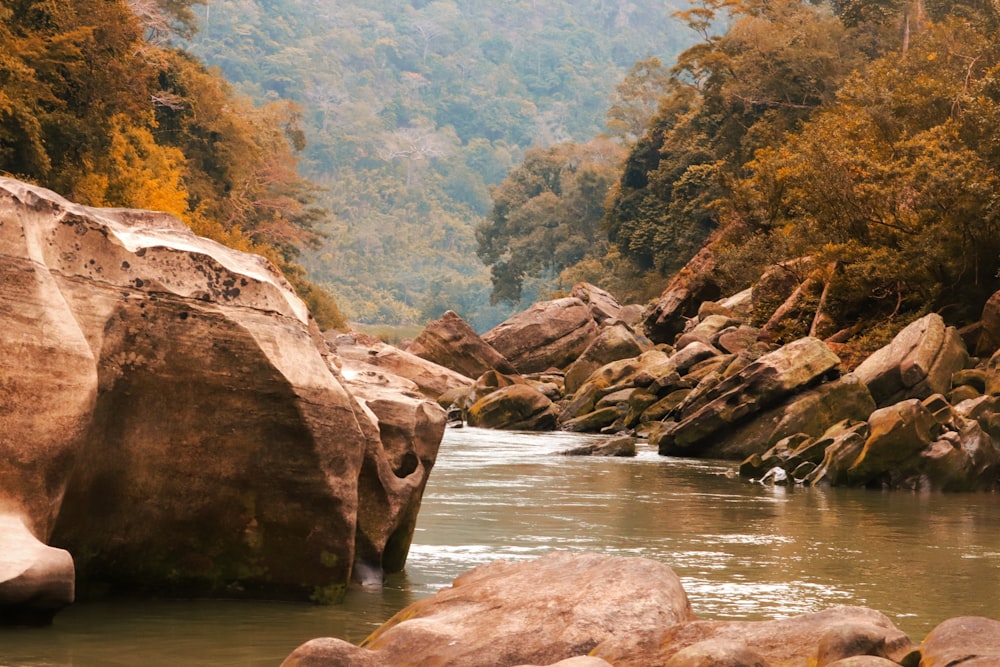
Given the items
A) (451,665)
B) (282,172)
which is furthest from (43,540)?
(282,172)

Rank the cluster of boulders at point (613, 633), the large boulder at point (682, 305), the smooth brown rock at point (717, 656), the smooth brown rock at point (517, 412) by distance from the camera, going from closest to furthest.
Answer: the smooth brown rock at point (717, 656) → the cluster of boulders at point (613, 633) → the smooth brown rock at point (517, 412) → the large boulder at point (682, 305)

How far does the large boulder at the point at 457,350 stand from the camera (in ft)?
129

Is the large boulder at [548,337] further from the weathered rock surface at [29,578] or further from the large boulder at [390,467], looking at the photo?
the weathered rock surface at [29,578]

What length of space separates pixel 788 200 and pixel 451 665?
3100cm

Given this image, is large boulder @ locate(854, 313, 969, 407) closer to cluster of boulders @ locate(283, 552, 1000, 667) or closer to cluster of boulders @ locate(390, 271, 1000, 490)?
cluster of boulders @ locate(390, 271, 1000, 490)

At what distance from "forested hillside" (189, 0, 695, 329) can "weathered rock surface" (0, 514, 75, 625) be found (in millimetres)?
96472

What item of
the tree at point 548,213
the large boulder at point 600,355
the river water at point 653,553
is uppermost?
the tree at point 548,213

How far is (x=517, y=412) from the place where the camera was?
29.5 meters

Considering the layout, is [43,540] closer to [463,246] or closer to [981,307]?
[981,307]

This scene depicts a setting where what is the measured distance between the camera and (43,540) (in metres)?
7.85

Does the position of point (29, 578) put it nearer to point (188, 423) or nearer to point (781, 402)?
point (188, 423)

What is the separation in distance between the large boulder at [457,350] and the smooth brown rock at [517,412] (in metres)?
8.20

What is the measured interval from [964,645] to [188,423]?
189 inches

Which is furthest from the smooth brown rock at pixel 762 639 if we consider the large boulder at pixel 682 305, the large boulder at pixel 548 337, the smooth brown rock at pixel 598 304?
the smooth brown rock at pixel 598 304
